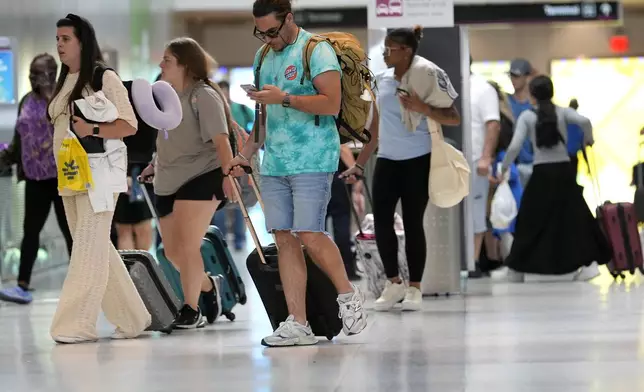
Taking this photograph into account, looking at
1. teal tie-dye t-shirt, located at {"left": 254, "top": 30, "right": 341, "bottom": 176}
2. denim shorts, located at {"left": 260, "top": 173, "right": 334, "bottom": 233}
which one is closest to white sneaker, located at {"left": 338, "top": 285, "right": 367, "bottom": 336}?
denim shorts, located at {"left": 260, "top": 173, "right": 334, "bottom": 233}

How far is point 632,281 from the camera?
1066cm

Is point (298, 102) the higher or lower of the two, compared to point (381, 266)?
higher

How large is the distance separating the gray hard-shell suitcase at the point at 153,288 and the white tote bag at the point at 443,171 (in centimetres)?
180

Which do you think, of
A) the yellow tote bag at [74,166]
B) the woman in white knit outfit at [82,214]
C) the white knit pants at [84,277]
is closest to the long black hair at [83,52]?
the woman in white knit outfit at [82,214]

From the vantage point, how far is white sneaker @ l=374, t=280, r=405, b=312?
8.16 m

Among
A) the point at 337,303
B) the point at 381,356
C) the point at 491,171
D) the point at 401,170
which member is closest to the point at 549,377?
the point at 381,356

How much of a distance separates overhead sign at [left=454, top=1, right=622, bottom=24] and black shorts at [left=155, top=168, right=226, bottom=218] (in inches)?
482

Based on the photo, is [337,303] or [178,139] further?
[178,139]

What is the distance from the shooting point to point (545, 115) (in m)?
10.8

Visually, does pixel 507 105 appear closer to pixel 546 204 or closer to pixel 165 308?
pixel 546 204

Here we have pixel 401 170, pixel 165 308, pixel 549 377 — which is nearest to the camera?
pixel 549 377

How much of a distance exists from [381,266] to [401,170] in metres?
0.94

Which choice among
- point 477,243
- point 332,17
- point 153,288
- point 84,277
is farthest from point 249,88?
point 332,17

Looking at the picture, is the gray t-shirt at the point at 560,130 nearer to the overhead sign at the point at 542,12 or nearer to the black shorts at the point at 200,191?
the black shorts at the point at 200,191
